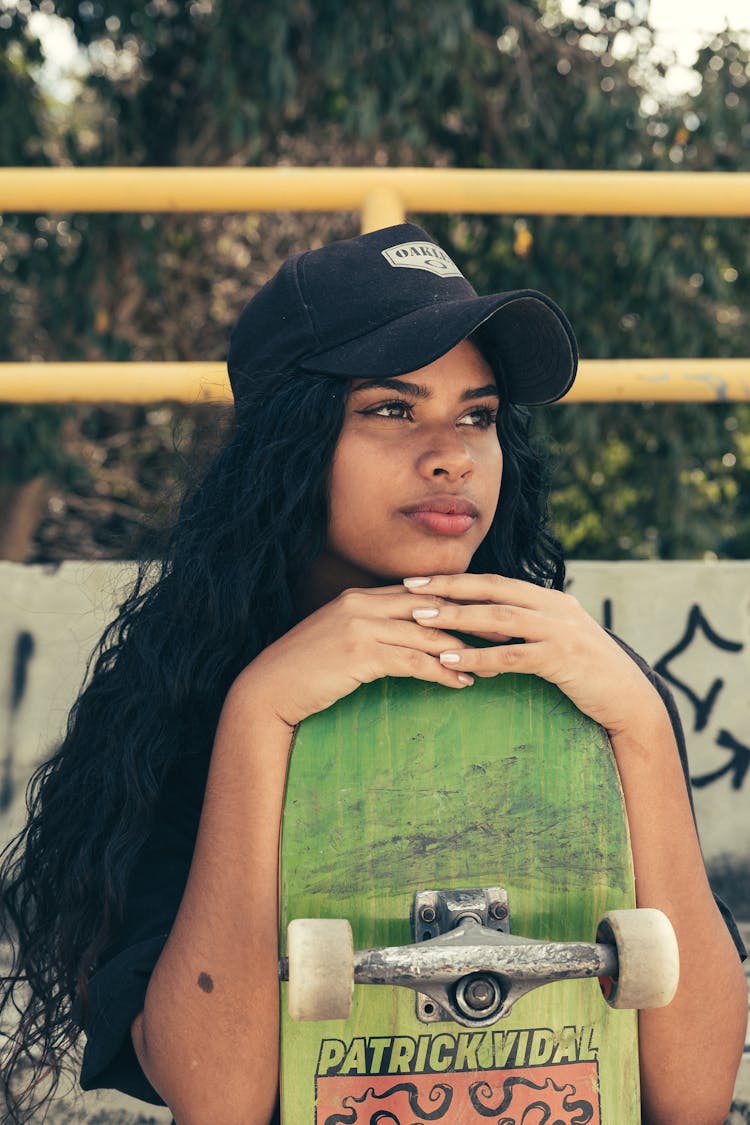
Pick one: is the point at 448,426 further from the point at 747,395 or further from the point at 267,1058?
the point at 747,395

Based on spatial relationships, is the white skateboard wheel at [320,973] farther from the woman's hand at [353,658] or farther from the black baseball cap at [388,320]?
the black baseball cap at [388,320]

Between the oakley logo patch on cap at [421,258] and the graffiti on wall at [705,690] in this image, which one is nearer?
the oakley logo patch on cap at [421,258]

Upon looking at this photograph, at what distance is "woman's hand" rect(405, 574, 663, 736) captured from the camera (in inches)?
49.8

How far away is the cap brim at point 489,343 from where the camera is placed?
1.36 m

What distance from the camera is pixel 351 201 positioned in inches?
98.6

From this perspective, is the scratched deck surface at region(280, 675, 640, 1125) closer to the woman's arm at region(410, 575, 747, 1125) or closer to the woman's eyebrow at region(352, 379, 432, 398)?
the woman's arm at region(410, 575, 747, 1125)

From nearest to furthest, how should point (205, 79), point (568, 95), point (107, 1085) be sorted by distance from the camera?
1. point (107, 1085)
2. point (205, 79)
3. point (568, 95)

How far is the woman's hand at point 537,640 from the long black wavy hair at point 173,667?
26 cm

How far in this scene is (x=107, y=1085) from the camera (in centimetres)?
139

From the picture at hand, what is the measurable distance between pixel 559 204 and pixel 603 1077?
187 cm

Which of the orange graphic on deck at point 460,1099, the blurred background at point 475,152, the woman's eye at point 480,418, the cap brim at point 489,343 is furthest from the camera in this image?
the blurred background at point 475,152

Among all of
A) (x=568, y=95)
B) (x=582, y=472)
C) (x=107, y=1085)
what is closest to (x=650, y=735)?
(x=107, y=1085)

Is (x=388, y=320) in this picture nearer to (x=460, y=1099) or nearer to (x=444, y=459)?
(x=444, y=459)

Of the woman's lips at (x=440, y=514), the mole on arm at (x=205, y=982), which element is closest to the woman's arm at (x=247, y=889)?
the mole on arm at (x=205, y=982)
